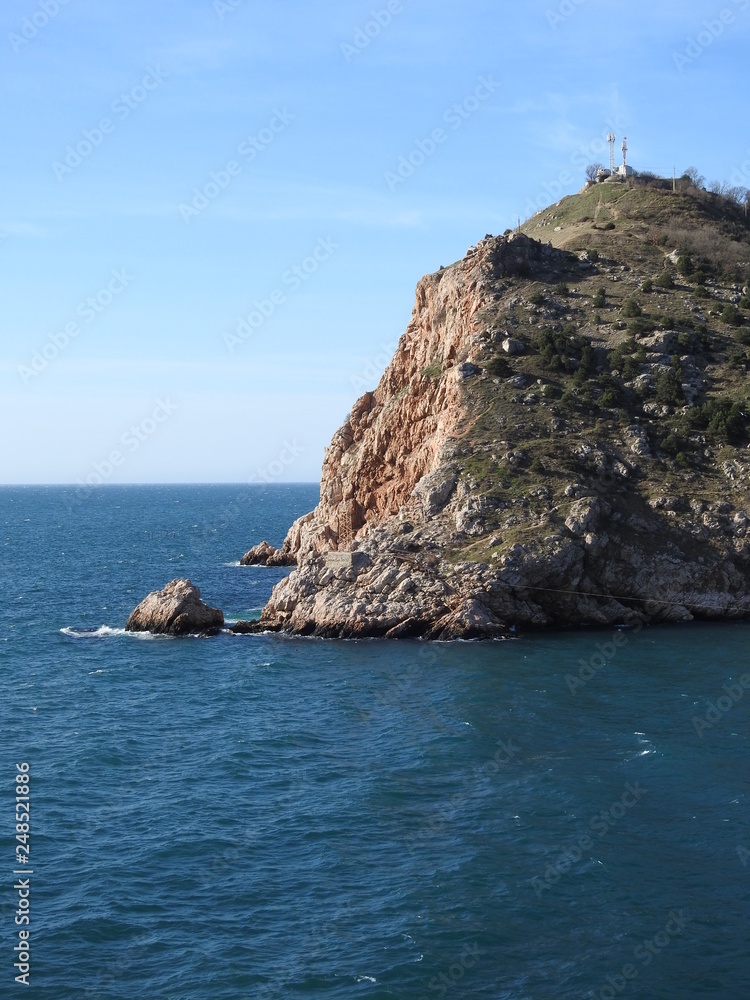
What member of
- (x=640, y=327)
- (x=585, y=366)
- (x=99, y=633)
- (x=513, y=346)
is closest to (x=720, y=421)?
(x=585, y=366)

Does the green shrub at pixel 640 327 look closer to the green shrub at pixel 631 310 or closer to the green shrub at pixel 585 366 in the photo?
the green shrub at pixel 631 310

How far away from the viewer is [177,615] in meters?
69.1

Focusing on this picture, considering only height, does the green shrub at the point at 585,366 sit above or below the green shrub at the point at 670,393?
above

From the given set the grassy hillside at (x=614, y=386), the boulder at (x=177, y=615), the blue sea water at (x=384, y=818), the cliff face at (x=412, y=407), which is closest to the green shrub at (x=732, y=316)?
the grassy hillside at (x=614, y=386)

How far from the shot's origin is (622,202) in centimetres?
12125

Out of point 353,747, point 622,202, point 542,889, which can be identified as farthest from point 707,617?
point 622,202

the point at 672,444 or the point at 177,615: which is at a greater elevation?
the point at 672,444

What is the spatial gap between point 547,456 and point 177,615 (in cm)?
2955

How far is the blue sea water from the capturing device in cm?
2689

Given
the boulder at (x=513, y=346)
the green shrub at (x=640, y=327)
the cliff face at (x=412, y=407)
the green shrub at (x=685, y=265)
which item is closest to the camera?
the boulder at (x=513, y=346)

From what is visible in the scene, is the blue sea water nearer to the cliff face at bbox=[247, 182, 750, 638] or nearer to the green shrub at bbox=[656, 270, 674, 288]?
the cliff face at bbox=[247, 182, 750, 638]

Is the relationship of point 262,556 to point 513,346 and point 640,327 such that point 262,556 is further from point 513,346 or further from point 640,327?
point 640,327

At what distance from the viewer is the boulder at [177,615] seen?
6900 cm

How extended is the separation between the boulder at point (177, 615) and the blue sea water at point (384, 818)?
435 centimetres
